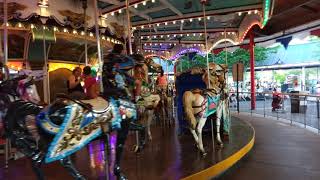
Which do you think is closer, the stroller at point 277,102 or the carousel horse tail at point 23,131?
the carousel horse tail at point 23,131

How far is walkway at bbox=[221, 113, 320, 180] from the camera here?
5.10 meters

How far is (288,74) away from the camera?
25750mm

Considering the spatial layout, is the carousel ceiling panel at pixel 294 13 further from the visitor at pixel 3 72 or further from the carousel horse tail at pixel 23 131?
the carousel horse tail at pixel 23 131

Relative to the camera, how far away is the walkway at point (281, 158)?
201 inches

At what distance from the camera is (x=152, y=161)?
5105 millimetres

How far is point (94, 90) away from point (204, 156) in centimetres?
219

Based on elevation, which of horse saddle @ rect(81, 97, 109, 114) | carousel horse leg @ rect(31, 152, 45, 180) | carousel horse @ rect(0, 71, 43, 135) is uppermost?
carousel horse @ rect(0, 71, 43, 135)

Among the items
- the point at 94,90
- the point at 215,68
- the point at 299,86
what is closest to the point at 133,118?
the point at 94,90

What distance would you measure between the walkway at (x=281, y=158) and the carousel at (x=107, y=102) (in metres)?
0.26

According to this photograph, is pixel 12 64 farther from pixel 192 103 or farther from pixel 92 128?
pixel 92 128

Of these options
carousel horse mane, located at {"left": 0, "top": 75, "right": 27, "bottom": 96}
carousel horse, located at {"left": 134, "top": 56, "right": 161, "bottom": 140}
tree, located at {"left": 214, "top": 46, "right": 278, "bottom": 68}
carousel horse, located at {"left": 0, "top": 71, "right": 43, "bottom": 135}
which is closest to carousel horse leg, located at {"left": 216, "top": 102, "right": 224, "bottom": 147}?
carousel horse, located at {"left": 134, "top": 56, "right": 161, "bottom": 140}

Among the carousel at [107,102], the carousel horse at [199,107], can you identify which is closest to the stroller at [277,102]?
the carousel at [107,102]

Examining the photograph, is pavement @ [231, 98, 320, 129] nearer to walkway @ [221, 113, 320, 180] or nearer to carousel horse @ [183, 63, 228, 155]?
walkway @ [221, 113, 320, 180]

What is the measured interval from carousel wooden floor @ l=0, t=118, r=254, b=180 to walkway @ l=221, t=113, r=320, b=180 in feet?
1.09
